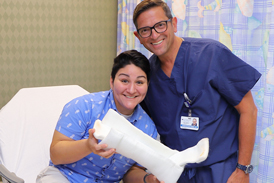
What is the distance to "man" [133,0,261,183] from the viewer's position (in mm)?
1399

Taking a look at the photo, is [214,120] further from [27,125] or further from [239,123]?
[27,125]

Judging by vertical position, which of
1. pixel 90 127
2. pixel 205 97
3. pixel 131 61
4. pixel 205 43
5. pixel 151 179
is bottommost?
pixel 151 179

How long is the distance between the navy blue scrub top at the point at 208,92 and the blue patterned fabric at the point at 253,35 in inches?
19.2

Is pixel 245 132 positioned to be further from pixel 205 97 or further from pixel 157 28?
pixel 157 28

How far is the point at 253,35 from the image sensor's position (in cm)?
201

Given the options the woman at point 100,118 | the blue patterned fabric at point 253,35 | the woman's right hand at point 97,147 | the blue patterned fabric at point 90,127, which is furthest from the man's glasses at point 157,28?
the blue patterned fabric at point 253,35

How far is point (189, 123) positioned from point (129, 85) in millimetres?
365

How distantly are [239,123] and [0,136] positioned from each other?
5.09ft

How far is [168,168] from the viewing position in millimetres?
1244

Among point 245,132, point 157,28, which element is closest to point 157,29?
point 157,28

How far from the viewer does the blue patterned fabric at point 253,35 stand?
1.83m

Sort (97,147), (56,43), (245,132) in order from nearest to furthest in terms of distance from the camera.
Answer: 1. (97,147)
2. (245,132)
3. (56,43)

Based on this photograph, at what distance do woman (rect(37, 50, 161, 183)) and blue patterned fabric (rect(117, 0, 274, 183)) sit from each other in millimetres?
818

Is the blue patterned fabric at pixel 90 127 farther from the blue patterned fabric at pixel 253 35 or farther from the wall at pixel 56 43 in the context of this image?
the wall at pixel 56 43
